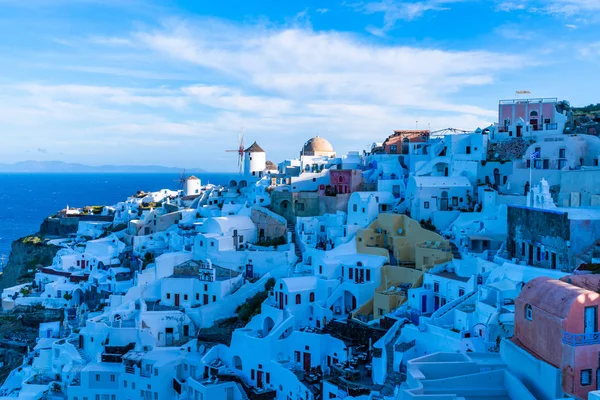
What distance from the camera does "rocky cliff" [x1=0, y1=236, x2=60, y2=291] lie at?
57.8 meters

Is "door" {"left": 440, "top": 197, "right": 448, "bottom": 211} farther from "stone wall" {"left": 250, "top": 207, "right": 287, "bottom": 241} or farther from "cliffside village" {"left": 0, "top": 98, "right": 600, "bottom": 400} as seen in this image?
"stone wall" {"left": 250, "top": 207, "right": 287, "bottom": 241}

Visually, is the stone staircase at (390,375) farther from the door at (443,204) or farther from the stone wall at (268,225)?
the stone wall at (268,225)

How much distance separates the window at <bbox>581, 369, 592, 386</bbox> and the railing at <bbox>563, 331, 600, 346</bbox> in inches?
24.2

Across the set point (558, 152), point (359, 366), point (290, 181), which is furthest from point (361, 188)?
point (359, 366)

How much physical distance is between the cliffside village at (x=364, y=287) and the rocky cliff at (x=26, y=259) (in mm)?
7101

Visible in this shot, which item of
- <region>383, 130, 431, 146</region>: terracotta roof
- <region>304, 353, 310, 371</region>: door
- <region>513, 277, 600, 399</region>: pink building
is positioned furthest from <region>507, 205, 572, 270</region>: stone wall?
<region>383, 130, 431, 146</region>: terracotta roof

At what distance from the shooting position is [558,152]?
35094 millimetres

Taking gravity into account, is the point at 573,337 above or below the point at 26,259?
above

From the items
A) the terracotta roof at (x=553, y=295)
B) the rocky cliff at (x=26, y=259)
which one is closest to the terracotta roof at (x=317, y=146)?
the rocky cliff at (x=26, y=259)

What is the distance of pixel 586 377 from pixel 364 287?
18594 millimetres

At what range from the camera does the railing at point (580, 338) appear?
44.8ft

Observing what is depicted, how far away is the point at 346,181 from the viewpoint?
147ft

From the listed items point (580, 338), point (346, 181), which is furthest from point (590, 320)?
point (346, 181)

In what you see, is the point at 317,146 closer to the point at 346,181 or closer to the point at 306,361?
the point at 346,181
